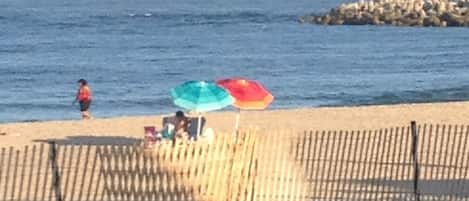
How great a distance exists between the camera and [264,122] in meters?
26.8

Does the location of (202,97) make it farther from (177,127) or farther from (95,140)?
(95,140)

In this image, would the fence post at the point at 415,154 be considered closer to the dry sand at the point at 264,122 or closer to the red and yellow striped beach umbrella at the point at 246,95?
the red and yellow striped beach umbrella at the point at 246,95

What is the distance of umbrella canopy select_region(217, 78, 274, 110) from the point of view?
66.6 feet

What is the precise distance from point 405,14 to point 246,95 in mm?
74513

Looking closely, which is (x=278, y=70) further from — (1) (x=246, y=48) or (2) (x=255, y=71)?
(1) (x=246, y=48)

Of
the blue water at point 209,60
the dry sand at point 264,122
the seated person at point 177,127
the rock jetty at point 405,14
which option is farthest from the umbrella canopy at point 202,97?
the rock jetty at point 405,14

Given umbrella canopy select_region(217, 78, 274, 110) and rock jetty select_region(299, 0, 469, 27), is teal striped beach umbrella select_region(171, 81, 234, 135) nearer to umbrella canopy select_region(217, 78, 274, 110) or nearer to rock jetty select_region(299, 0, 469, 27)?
umbrella canopy select_region(217, 78, 274, 110)

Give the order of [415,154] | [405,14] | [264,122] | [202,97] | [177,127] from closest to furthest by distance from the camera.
→ 1. [415,154]
2. [202,97]
3. [177,127]
4. [264,122]
5. [405,14]

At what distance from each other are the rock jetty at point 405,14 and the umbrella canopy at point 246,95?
226ft

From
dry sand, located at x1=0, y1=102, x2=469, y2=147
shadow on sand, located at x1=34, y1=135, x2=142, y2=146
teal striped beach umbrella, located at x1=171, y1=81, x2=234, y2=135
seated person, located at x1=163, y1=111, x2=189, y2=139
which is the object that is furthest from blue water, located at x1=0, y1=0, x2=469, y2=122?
teal striped beach umbrella, located at x1=171, y1=81, x2=234, y2=135

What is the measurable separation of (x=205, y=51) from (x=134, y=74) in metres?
17.7

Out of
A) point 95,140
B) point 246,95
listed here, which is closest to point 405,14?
point 95,140

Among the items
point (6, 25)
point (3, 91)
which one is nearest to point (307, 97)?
point (3, 91)

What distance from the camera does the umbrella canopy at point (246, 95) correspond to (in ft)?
66.6
